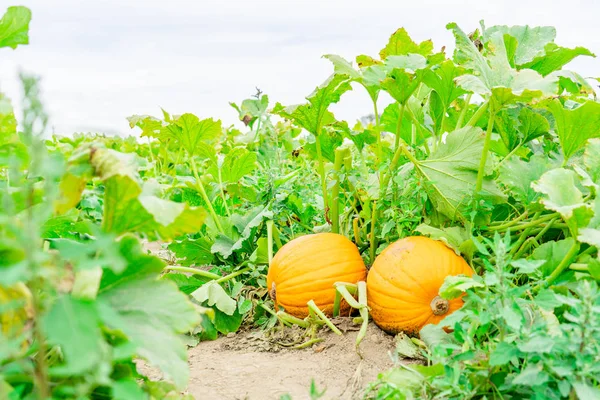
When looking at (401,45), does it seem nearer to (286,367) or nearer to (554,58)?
(554,58)

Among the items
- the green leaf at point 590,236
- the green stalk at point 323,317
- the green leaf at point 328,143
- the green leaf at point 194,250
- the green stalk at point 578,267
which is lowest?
the green leaf at point 194,250

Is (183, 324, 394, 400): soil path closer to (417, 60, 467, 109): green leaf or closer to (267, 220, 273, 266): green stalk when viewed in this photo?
(267, 220, 273, 266): green stalk

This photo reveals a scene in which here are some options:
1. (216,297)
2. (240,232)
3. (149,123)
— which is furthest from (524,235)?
(149,123)

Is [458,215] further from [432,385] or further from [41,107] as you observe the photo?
[41,107]

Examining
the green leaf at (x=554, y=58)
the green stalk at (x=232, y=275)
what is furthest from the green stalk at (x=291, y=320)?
the green leaf at (x=554, y=58)

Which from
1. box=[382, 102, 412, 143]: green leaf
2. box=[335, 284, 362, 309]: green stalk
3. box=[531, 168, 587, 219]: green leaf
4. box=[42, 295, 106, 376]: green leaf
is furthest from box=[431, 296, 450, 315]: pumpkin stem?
box=[42, 295, 106, 376]: green leaf

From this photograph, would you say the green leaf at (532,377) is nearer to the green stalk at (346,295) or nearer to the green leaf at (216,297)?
the green stalk at (346,295)

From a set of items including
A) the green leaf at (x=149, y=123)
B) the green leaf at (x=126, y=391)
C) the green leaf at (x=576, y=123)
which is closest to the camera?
the green leaf at (x=126, y=391)

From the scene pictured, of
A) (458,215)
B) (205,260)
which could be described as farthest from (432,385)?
(205,260)

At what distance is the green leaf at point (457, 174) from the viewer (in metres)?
2.29

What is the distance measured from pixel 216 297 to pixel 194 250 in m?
0.59

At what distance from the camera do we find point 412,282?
2.24m

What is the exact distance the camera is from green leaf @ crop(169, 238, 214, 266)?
10.1 feet

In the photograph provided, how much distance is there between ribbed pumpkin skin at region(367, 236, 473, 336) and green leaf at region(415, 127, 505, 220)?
16 cm
